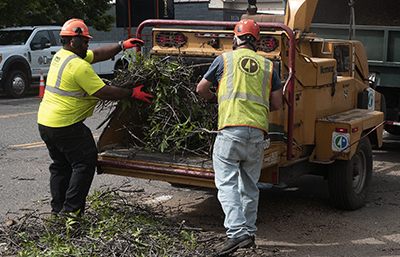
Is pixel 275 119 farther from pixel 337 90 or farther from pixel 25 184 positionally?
pixel 25 184

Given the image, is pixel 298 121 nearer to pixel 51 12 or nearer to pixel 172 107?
pixel 172 107

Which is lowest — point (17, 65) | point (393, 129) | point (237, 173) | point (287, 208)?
point (287, 208)

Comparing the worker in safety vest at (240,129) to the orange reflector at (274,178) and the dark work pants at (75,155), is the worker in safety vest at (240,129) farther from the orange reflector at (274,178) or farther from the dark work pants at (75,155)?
the dark work pants at (75,155)

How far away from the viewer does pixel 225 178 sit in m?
4.47

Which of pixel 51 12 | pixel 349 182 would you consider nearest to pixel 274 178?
pixel 349 182

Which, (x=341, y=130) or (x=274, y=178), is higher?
(x=341, y=130)

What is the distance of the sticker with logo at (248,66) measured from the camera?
4.45 meters

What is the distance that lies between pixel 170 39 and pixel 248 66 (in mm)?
1777

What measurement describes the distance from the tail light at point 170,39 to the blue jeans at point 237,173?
68.9 inches

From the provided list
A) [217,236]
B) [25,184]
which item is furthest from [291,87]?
[25,184]

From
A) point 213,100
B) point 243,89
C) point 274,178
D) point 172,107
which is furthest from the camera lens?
point 172,107

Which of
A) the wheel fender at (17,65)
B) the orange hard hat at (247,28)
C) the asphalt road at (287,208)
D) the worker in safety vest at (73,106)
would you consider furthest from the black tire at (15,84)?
the orange hard hat at (247,28)

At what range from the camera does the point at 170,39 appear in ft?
19.7

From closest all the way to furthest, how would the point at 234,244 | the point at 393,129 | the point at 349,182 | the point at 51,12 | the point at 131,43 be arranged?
the point at 234,244
the point at 131,43
the point at 349,182
the point at 393,129
the point at 51,12
